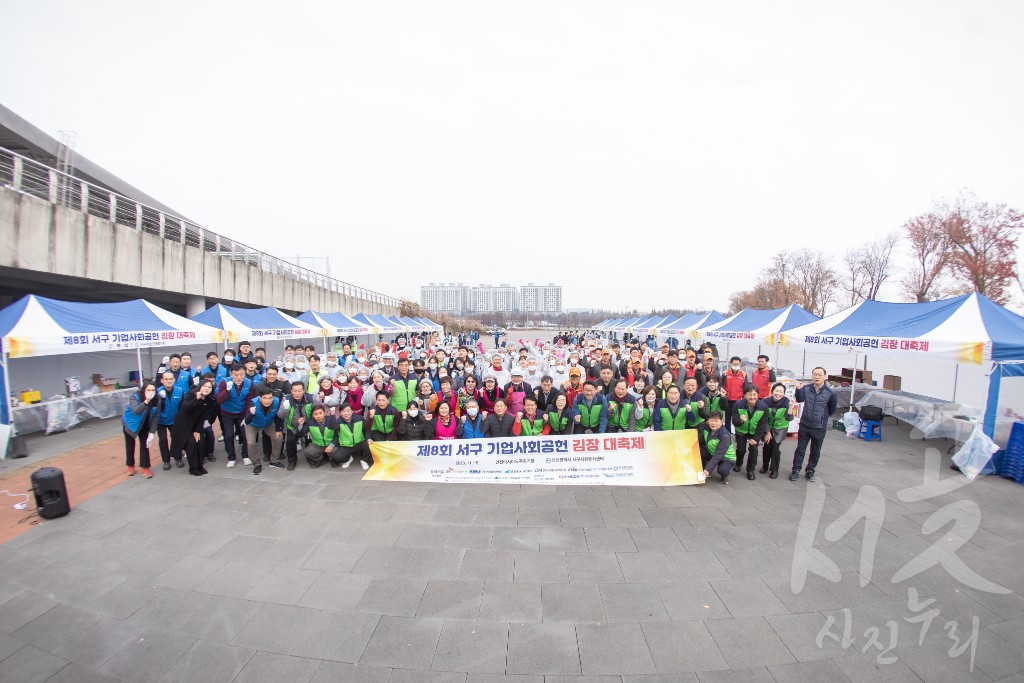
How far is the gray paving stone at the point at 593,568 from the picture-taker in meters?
3.47

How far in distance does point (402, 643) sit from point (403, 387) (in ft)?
13.8

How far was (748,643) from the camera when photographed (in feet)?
9.09

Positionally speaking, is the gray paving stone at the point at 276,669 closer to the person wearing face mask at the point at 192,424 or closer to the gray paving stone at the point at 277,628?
the gray paving stone at the point at 277,628

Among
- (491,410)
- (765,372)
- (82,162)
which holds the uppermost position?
(82,162)

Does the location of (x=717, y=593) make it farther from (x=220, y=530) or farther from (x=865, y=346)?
(x=865, y=346)

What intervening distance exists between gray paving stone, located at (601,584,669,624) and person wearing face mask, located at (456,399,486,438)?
120 inches

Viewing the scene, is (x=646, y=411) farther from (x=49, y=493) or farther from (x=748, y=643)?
(x=49, y=493)

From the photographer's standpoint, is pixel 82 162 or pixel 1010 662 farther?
pixel 82 162

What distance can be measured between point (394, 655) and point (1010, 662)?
409 centimetres

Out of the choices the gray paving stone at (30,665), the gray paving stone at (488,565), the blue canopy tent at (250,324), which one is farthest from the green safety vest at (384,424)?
the blue canopy tent at (250,324)

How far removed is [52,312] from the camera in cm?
754

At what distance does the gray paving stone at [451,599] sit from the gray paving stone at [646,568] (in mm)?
1327

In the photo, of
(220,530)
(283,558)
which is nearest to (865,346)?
(283,558)

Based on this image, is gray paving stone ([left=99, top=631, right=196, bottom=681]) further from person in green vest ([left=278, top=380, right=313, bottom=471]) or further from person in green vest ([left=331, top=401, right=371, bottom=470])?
person in green vest ([left=278, top=380, right=313, bottom=471])
